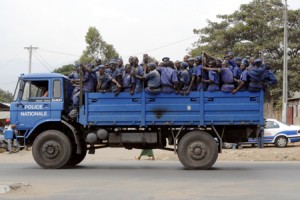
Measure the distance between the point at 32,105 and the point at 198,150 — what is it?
181 inches

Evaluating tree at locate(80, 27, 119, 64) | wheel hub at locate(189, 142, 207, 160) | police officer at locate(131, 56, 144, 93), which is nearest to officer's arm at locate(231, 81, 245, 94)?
wheel hub at locate(189, 142, 207, 160)

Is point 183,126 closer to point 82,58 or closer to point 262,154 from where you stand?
point 262,154

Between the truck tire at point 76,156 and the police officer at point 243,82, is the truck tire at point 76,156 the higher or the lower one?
the lower one

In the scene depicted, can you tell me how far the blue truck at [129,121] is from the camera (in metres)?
12.3

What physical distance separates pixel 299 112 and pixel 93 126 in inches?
926

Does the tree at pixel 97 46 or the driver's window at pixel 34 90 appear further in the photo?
the tree at pixel 97 46

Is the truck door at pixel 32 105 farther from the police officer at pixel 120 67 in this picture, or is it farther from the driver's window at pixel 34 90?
the police officer at pixel 120 67

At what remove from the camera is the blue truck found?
1226cm

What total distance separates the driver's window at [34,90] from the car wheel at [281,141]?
44.3ft

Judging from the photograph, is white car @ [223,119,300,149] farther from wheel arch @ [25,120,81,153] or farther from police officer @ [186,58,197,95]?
Result: wheel arch @ [25,120,81,153]

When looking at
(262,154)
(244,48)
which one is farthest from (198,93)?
(244,48)

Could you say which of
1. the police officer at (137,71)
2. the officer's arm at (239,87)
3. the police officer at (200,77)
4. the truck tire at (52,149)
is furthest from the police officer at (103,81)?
the officer's arm at (239,87)

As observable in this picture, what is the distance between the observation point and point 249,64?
12484 millimetres

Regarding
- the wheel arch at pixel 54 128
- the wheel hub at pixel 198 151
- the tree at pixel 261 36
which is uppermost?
the tree at pixel 261 36
